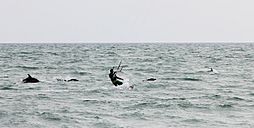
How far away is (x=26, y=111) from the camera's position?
2048cm

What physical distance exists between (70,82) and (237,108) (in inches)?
639

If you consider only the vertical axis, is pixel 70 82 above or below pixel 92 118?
above

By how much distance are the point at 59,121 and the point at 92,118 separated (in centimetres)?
147

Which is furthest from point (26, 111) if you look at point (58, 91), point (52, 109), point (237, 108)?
point (237, 108)

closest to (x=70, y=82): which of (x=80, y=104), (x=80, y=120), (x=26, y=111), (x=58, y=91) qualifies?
Answer: (x=58, y=91)

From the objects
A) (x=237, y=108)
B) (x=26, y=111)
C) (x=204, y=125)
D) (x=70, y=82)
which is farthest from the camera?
(x=70, y=82)

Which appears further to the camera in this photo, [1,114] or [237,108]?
[237,108]

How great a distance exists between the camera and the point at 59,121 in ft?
59.9

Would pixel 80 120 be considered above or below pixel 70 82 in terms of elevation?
below

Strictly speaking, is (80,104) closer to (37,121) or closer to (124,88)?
(37,121)

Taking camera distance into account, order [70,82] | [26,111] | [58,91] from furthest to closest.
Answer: [70,82] < [58,91] < [26,111]

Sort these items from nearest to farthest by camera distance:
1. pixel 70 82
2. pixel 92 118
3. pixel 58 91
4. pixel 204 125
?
pixel 204 125 < pixel 92 118 < pixel 58 91 < pixel 70 82

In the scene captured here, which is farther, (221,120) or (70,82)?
(70,82)

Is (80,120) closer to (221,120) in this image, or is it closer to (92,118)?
(92,118)
